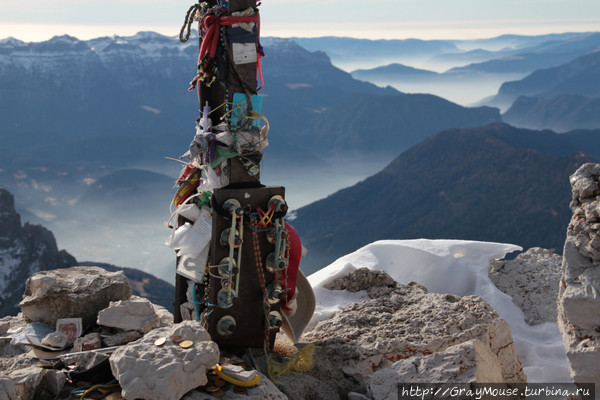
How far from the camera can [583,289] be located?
14.4 ft

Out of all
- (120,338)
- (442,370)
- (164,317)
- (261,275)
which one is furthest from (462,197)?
(120,338)

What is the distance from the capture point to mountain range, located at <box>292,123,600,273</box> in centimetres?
6138

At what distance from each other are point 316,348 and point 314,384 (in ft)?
2.01

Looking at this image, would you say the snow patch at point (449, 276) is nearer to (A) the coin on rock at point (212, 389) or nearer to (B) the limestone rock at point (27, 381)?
(A) the coin on rock at point (212, 389)

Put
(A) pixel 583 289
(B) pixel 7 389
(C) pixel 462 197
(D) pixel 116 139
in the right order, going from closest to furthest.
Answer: (B) pixel 7 389, (A) pixel 583 289, (C) pixel 462 197, (D) pixel 116 139

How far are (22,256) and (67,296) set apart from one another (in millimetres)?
54553

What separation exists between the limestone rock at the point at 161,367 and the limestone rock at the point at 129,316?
88 cm

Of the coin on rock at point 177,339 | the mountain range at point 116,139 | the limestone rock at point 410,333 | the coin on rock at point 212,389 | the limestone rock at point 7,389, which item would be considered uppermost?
the coin on rock at point 177,339

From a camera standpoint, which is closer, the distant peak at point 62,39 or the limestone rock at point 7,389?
the limestone rock at point 7,389

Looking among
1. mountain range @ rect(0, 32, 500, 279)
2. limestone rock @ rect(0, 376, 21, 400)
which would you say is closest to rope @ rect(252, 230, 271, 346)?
limestone rock @ rect(0, 376, 21, 400)

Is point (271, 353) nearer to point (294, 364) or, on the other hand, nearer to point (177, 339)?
point (294, 364)

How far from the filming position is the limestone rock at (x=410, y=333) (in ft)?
17.4

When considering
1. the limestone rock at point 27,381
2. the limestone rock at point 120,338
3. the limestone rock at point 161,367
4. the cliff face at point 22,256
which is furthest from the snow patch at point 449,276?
the cliff face at point 22,256

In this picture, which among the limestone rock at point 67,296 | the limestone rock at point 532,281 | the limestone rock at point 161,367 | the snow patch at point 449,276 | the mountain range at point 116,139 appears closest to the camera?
the limestone rock at point 161,367
